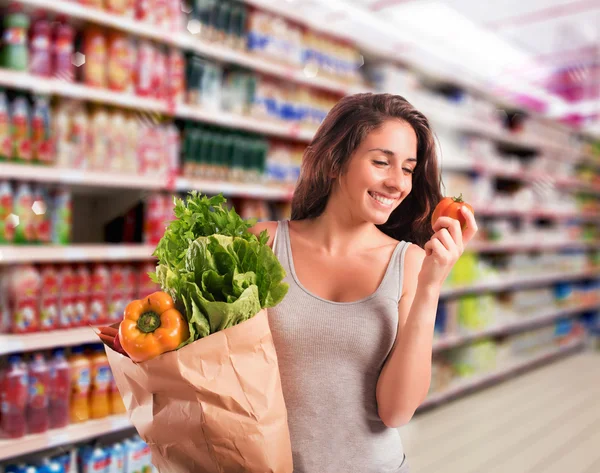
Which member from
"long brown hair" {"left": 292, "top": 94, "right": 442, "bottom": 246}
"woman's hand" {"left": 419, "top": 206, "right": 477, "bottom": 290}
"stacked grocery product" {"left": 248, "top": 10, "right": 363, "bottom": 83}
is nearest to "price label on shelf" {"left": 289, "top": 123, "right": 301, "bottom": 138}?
"stacked grocery product" {"left": 248, "top": 10, "right": 363, "bottom": 83}

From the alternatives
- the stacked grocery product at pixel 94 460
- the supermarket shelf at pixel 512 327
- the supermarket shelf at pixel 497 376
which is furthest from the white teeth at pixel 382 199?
the supermarket shelf at pixel 497 376

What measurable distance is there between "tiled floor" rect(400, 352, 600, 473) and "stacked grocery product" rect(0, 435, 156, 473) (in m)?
1.80

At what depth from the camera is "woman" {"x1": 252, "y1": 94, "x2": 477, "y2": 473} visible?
1.15 m

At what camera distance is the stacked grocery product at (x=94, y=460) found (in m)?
2.60

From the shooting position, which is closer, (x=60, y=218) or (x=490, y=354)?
(x=60, y=218)

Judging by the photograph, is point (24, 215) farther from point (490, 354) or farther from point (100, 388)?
point (490, 354)

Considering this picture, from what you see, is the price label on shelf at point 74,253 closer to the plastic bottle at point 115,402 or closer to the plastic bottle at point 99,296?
the plastic bottle at point 99,296

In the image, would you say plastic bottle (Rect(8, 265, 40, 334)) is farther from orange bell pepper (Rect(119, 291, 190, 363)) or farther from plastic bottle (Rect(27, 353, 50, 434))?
orange bell pepper (Rect(119, 291, 190, 363))

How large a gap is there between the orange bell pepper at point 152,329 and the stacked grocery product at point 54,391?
1.80 metres

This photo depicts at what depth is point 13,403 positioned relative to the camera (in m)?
2.43

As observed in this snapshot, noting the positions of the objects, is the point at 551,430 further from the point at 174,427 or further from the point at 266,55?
the point at 174,427

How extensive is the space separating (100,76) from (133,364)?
212 cm

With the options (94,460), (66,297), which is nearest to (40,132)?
(66,297)

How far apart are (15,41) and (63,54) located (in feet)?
0.64
